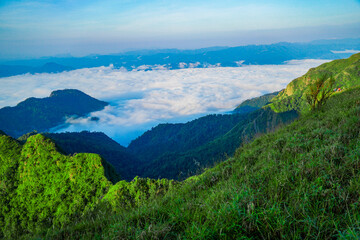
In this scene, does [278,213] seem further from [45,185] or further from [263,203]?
[45,185]

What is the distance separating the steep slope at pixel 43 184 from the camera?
90.1 feet

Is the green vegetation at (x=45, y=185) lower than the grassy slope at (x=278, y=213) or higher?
lower

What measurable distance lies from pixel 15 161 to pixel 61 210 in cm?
1880

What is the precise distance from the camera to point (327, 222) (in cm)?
198

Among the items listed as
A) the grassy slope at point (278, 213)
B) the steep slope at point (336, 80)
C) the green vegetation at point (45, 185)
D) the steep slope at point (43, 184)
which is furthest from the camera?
the steep slope at point (336, 80)

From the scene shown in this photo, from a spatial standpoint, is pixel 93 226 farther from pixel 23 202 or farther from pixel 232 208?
pixel 23 202

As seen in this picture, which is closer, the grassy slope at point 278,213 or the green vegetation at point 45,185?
the grassy slope at point 278,213

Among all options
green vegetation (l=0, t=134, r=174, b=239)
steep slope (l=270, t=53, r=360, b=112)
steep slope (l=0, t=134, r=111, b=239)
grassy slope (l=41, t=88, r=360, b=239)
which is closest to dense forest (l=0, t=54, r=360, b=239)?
grassy slope (l=41, t=88, r=360, b=239)

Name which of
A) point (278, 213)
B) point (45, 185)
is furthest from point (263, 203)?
point (45, 185)

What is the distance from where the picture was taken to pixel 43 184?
3181 centimetres

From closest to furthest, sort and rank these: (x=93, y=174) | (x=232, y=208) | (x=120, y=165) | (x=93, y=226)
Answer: (x=232, y=208)
(x=93, y=226)
(x=93, y=174)
(x=120, y=165)

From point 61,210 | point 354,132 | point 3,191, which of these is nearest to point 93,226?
point 354,132

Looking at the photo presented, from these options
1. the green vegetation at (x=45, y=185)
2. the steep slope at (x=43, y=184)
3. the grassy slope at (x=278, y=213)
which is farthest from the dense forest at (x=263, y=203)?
the steep slope at (x=43, y=184)

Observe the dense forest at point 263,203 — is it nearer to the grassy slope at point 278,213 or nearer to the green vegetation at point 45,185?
the grassy slope at point 278,213
